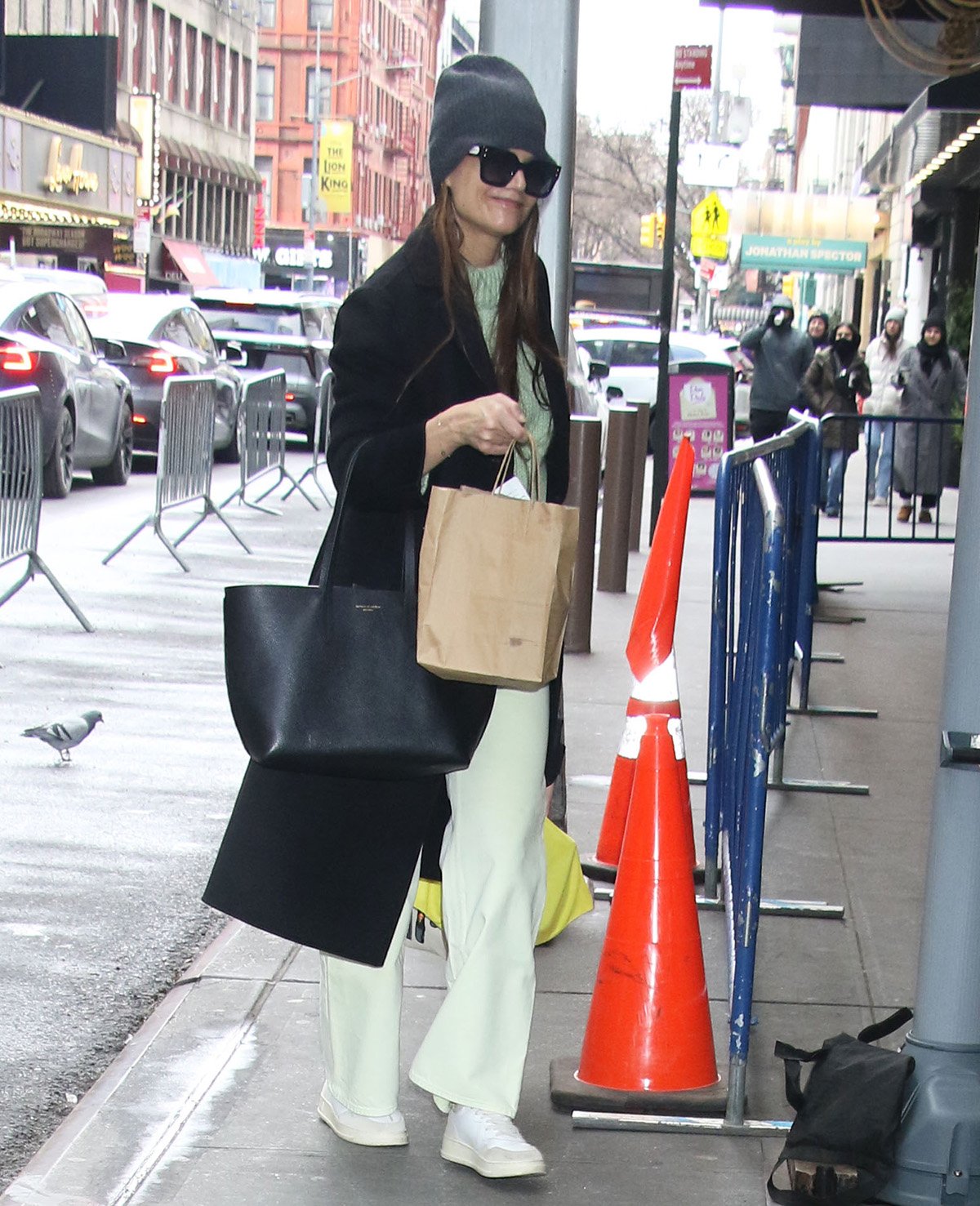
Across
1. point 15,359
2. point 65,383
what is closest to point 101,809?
point 15,359

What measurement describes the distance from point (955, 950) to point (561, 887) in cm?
141

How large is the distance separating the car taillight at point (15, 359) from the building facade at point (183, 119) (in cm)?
2955

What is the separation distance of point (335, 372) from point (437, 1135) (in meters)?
1.52

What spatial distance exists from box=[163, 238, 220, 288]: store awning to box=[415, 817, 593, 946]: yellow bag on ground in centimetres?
5394

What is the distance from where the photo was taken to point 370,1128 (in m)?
3.79

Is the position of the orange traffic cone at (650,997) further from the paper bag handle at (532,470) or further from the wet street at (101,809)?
the wet street at (101,809)

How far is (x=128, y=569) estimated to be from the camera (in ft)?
41.4

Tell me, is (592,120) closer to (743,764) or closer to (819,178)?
(819,178)

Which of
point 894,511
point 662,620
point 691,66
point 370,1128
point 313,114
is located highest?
point 313,114

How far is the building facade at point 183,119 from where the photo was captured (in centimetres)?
5069

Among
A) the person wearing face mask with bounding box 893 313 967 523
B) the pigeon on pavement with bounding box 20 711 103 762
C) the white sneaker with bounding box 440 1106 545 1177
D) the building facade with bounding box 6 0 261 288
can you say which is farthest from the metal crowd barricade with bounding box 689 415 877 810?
the building facade with bounding box 6 0 261 288

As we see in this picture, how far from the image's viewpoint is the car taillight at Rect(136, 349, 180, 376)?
19000 millimetres

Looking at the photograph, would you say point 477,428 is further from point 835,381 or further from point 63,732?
point 835,381

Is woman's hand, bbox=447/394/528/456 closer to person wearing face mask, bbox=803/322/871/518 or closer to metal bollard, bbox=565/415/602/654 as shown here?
metal bollard, bbox=565/415/602/654
